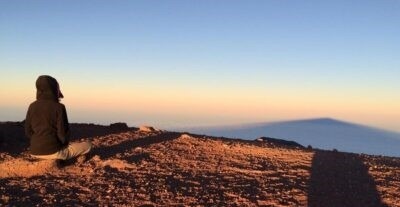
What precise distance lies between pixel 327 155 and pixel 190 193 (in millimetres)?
5135

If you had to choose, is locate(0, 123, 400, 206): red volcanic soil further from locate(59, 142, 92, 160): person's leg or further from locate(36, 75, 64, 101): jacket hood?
locate(36, 75, 64, 101): jacket hood

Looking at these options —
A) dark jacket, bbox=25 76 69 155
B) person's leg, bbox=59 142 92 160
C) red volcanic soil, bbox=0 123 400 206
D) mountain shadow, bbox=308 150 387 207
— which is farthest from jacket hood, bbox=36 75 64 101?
mountain shadow, bbox=308 150 387 207

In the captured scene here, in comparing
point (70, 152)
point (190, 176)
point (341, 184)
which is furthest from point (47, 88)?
point (341, 184)

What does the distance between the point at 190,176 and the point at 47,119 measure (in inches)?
96.2

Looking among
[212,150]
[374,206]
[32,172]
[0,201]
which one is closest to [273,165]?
[212,150]

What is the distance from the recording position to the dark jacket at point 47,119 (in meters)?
9.64

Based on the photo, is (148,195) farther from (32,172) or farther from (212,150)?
(212,150)

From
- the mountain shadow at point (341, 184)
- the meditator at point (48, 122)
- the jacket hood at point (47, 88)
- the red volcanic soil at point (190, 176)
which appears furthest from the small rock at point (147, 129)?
the jacket hood at point (47, 88)

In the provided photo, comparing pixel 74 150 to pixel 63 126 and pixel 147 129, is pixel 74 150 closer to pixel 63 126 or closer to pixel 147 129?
pixel 63 126

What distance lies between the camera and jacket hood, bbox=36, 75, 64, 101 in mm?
9617

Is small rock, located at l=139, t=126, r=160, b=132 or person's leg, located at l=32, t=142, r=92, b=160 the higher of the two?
small rock, located at l=139, t=126, r=160, b=132

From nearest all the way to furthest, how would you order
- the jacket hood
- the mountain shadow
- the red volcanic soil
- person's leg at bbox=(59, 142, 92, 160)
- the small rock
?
the red volcanic soil, the mountain shadow, the jacket hood, person's leg at bbox=(59, 142, 92, 160), the small rock

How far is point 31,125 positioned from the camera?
988 centimetres

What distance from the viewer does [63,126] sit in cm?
969
